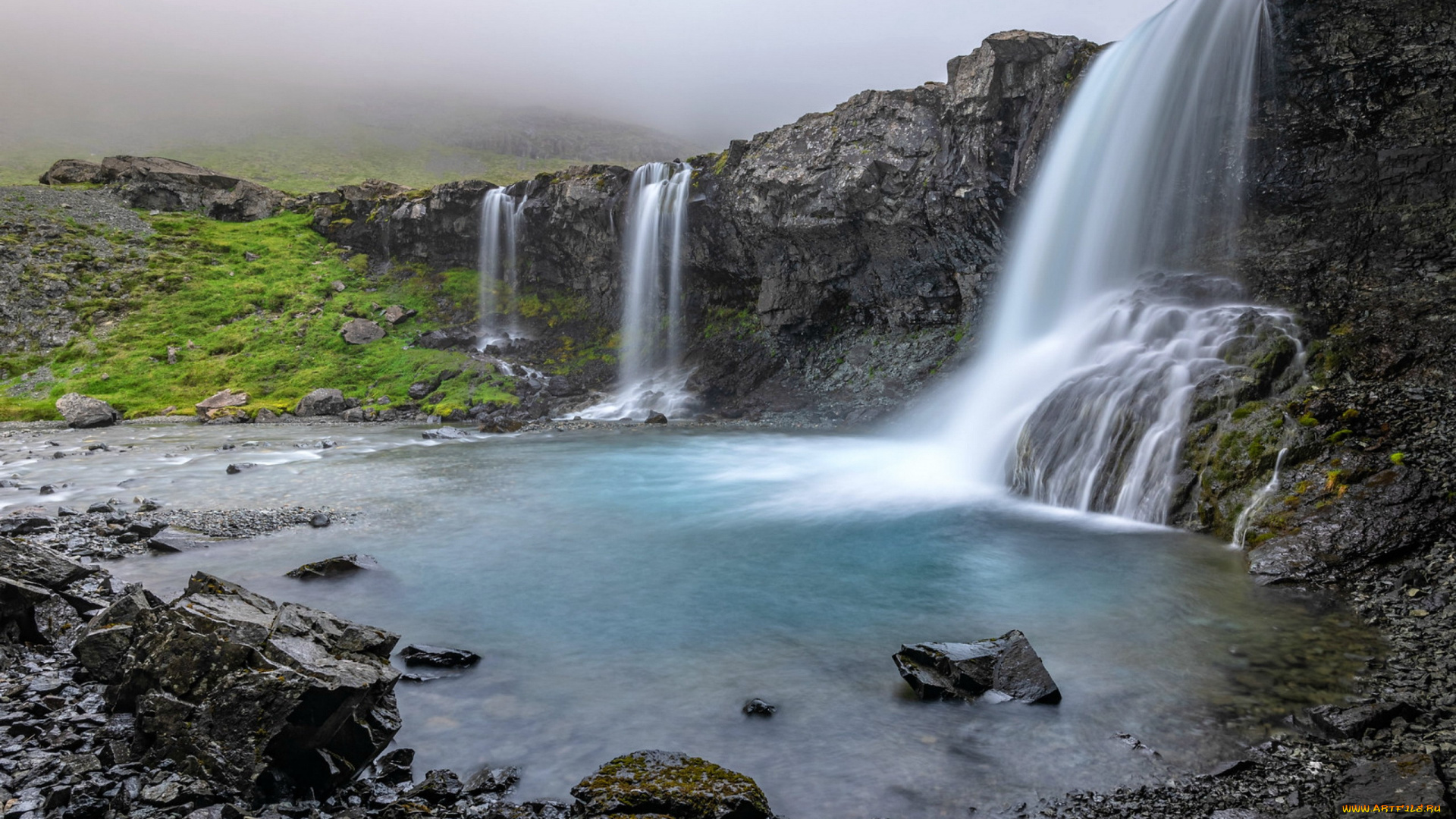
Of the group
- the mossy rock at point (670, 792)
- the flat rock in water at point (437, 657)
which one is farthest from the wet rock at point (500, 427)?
the mossy rock at point (670, 792)

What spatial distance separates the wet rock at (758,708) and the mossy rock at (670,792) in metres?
1.22

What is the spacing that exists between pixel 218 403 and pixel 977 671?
120 ft

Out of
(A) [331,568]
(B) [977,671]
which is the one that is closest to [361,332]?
(A) [331,568]

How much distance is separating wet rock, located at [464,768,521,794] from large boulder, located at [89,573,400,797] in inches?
30.1

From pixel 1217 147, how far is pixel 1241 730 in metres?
19.9

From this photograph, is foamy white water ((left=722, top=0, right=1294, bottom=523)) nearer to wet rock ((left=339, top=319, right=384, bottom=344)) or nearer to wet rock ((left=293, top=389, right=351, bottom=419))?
wet rock ((left=293, top=389, right=351, bottom=419))

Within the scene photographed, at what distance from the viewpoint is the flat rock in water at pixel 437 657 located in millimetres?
6695

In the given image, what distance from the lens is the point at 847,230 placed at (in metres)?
29.7

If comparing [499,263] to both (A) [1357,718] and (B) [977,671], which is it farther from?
(A) [1357,718]

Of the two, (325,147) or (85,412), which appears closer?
(85,412)

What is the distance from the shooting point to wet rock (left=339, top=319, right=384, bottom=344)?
126 feet

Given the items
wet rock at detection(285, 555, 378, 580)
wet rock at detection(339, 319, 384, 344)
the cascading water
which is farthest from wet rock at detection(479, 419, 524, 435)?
wet rock at detection(285, 555, 378, 580)

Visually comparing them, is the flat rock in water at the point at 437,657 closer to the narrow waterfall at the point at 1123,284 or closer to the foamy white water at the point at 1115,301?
the foamy white water at the point at 1115,301

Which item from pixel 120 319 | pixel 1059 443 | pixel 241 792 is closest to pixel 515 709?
pixel 241 792
